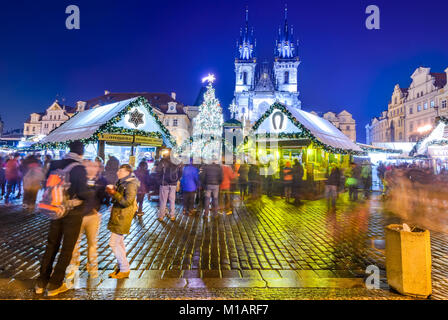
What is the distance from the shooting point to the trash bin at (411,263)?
Result: 10.7ft

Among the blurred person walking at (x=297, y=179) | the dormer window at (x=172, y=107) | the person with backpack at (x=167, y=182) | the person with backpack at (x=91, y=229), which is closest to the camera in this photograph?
the person with backpack at (x=91, y=229)

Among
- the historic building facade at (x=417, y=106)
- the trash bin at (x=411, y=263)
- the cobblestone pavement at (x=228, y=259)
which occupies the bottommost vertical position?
the cobblestone pavement at (x=228, y=259)

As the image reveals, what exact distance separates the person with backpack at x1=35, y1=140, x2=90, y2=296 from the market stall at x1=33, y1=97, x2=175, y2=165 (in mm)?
5649

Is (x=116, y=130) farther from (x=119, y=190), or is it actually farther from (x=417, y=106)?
(x=417, y=106)

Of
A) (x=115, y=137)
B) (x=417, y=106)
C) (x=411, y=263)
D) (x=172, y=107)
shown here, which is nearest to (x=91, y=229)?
(x=411, y=263)

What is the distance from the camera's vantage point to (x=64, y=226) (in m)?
3.29

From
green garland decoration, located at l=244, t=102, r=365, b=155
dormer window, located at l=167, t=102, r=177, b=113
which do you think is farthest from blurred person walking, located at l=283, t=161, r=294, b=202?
dormer window, located at l=167, t=102, r=177, b=113

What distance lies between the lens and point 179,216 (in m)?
8.16

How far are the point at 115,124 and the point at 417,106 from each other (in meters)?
55.3

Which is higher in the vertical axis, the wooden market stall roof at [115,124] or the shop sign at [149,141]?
the wooden market stall roof at [115,124]

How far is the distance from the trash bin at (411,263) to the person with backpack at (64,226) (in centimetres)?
442

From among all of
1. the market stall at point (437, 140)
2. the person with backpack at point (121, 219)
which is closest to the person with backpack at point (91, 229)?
the person with backpack at point (121, 219)

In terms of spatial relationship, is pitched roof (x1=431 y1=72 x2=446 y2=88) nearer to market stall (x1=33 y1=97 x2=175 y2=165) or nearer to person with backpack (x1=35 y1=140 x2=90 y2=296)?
market stall (x1=33 y1=97 x2=175 y2=165)

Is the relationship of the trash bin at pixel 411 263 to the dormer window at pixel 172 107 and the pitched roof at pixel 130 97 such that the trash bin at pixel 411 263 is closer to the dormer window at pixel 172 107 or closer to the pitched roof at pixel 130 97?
the dormer window at pixel 172 107
